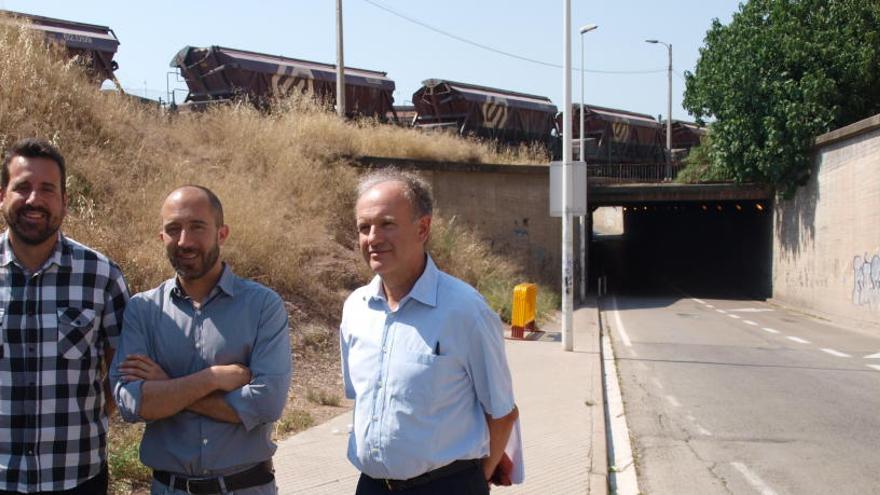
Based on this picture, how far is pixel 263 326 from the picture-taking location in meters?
3.08

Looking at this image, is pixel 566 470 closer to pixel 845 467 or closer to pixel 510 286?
pixel 845 467

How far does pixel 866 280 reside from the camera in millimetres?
19562

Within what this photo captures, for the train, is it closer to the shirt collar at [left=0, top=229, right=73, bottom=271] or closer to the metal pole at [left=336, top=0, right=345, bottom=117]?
the metal pole at [left=336, top=0, right=345, bottom=117]

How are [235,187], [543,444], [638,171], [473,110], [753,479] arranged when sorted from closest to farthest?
[753,479] < [543,444] < [235,187] < [473,110] < [638,171]

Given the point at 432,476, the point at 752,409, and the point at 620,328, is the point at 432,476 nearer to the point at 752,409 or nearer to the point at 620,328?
the point at 752,409

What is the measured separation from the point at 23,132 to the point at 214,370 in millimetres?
9483

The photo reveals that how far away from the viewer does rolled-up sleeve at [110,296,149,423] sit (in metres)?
2.87

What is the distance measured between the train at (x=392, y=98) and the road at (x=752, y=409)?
1143cm

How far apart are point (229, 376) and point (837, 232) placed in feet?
→ 73.8

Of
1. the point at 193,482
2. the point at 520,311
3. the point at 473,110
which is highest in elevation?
the point at 473,110

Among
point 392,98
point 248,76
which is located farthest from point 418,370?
point 392,98

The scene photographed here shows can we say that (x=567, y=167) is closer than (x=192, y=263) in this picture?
No

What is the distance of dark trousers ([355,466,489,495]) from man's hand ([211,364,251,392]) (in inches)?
24.0

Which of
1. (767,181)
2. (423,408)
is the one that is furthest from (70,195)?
Answer: (767,181)
